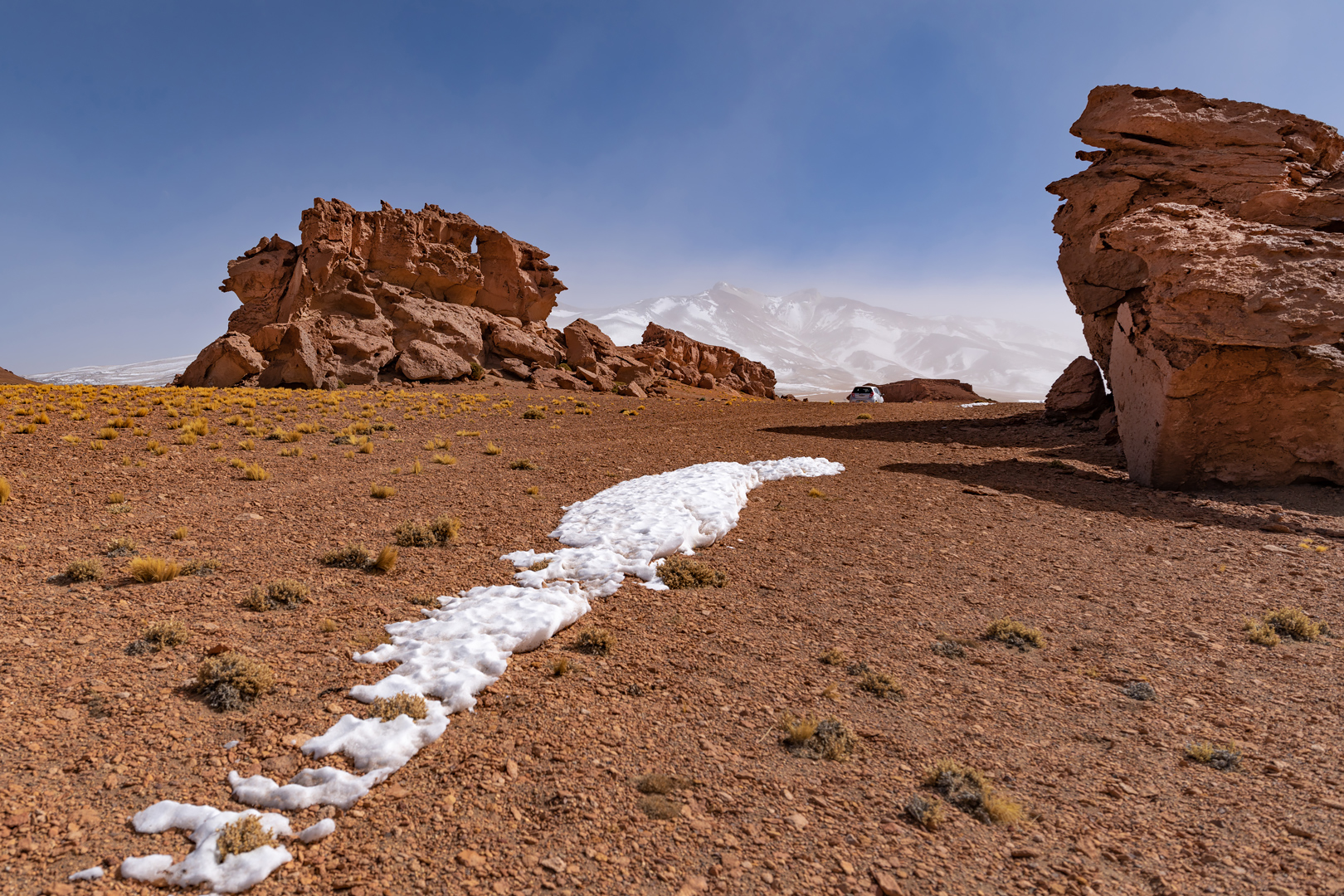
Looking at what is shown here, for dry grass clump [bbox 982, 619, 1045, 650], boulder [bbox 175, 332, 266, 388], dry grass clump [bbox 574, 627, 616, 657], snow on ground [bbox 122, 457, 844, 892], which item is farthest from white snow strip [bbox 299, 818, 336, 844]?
boulder [bbox 175, 332, 266, 388]

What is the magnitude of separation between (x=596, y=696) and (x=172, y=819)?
9.08ft

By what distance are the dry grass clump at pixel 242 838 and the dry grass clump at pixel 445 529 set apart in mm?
5552

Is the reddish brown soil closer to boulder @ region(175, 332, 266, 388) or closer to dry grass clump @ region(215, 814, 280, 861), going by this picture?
dry grass clump @ region(215, 814, 280, 861)

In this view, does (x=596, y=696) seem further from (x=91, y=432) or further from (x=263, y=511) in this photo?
(x=91, y=432)

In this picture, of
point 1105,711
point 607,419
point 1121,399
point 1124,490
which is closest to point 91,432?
point 607,419

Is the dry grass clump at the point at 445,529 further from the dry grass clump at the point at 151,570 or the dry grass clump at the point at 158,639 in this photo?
the dry grass clump at the point at 158,639

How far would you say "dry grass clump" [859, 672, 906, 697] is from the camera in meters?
5.47

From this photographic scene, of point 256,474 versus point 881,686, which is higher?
point 256,474

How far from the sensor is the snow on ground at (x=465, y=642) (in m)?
3.68

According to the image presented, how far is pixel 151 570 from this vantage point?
7070mm

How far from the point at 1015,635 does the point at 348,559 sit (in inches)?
297

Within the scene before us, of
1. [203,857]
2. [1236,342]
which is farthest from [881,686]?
[1236,342]

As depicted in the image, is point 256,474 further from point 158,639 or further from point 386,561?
point 158,639

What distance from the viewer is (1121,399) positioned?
15602mm
